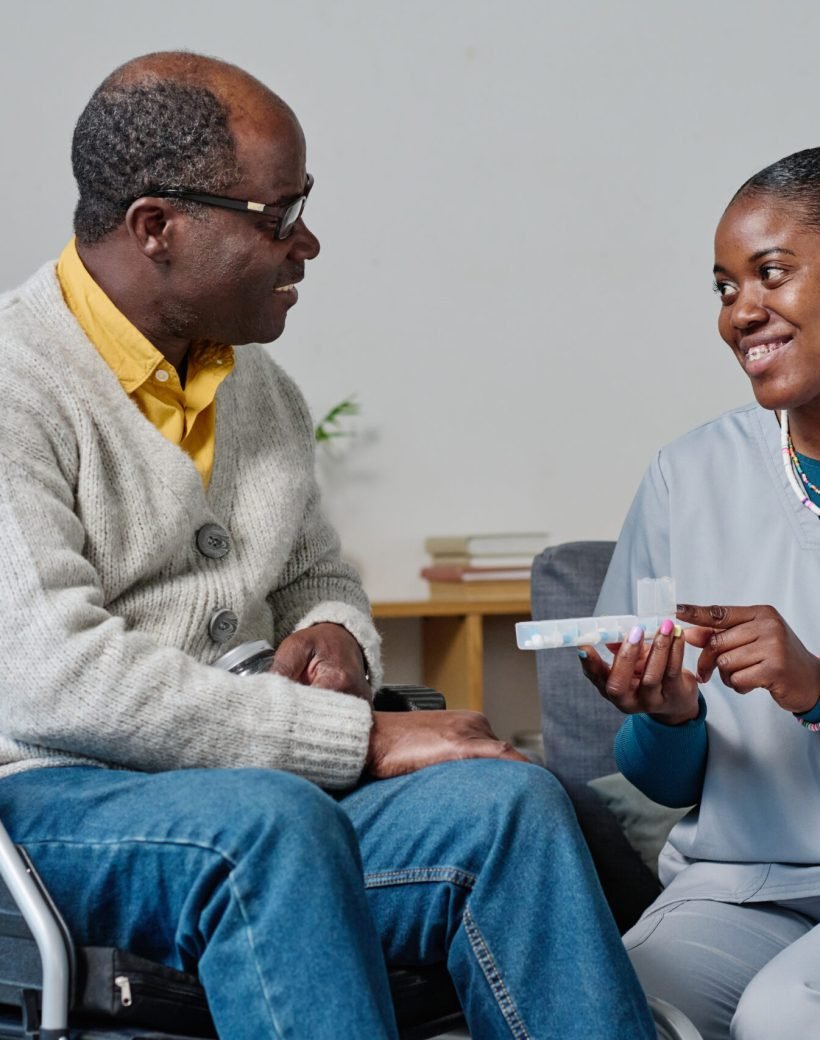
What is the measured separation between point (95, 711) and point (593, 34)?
254 centimetres

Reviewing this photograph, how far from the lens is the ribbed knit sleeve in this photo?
4.69ft

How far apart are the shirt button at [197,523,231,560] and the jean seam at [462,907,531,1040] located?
45 cm

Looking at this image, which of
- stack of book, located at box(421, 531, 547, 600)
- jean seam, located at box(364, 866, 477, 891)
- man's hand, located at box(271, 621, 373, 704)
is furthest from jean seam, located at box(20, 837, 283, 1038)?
stack of book, located at box(421, 531, 547, 600)

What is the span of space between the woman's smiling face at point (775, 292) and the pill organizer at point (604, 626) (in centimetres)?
31

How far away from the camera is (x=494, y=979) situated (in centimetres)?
114

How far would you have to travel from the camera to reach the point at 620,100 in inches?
127

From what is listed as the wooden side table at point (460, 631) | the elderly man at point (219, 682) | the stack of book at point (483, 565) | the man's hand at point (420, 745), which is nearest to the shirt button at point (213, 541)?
the elderly man at point (219, 682)

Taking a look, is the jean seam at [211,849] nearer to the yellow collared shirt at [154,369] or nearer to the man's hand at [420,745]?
the man's hand at [420,745]

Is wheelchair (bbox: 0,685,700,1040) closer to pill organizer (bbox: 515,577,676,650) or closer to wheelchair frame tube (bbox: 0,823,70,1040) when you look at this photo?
wheelchair frame tube (bbox: 0,823,70,1040)

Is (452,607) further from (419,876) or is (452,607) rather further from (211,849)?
(211,849)

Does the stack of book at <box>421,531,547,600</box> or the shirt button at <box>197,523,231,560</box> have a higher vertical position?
the shirt button at <box>197,523,231,560</box>

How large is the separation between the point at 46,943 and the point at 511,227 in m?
2.49

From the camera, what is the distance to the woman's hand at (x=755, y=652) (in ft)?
4.27

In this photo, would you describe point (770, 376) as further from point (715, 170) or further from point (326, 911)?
point (715, 170)
